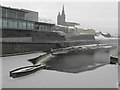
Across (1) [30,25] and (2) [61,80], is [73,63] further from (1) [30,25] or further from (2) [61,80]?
(1) [30,25]

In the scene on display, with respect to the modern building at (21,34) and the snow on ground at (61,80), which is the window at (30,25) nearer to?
the modern building at (21,34)

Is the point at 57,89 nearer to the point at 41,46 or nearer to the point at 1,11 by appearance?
the point at 41,46

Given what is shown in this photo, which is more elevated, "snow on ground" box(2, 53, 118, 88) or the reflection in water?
the reflection in water

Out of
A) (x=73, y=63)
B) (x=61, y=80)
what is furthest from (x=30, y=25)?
(x=61, y=80)

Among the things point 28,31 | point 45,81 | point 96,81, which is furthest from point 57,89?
point 28,31

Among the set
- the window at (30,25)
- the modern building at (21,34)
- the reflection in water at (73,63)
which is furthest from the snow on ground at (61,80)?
the window at (30,25)

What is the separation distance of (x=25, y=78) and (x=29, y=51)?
16109mm

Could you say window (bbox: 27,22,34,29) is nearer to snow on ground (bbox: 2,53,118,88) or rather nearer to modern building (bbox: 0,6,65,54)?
modern building (bbox: 0,6,65,54)

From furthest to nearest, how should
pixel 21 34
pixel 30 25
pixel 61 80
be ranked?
pixel 30 25
pixel 21 34
pixel 61 80

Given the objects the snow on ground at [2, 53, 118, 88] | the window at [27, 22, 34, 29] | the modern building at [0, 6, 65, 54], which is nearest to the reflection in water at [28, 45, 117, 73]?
the snow on ground at [2, 53, 118, 88]

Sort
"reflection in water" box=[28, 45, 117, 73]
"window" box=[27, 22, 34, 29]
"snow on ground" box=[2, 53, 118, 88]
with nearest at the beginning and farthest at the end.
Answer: "snow on ground" box=[2, 53, 118, 88] < "reflection in water" box=[28, 45, 117, 73] < "window" box=[27, 22, 34, 29]

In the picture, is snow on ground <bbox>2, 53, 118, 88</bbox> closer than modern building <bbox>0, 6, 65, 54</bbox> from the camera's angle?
Yes

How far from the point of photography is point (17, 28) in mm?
32312

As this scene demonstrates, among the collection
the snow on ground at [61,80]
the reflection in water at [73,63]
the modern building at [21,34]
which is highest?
the modern building at [21,34]
